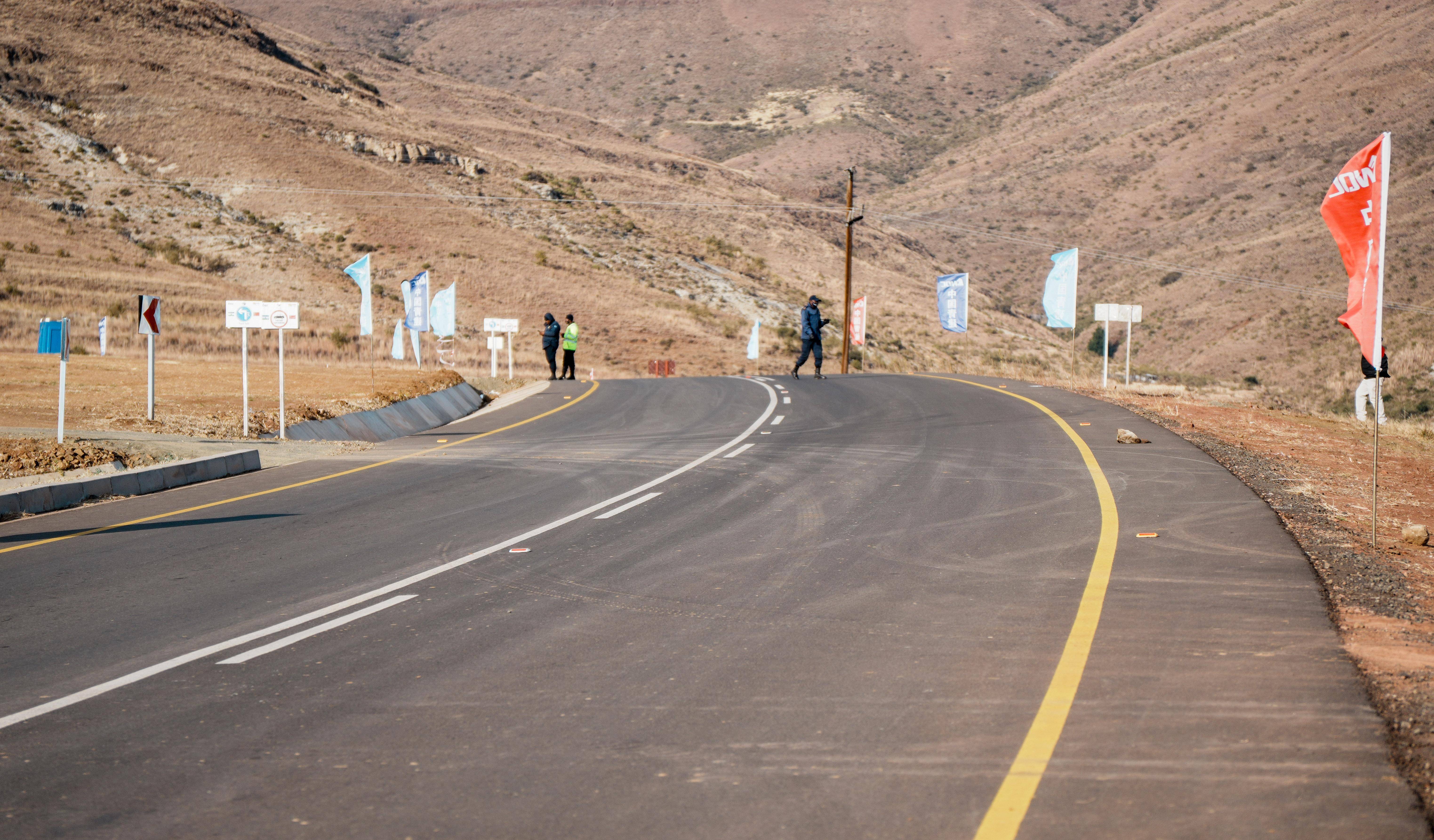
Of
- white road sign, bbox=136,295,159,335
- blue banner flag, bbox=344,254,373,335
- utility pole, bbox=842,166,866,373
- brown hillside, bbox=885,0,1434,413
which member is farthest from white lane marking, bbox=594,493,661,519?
brown hillside, bbox=885,0,1434,413

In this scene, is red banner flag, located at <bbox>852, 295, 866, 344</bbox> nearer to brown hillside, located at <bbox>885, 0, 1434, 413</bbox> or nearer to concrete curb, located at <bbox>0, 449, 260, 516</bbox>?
brown hillside, located at <bbox>885, 0, 1434, 413</bbox>

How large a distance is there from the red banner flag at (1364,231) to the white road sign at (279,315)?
13.9 m

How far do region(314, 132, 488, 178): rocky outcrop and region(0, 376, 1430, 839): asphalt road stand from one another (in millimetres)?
74484

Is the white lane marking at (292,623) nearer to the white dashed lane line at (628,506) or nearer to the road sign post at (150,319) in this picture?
the white dashed lane line at (628,506)

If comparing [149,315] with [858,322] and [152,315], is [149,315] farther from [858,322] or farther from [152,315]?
[858,322]

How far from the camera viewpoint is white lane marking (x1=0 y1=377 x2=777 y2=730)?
5.85 m

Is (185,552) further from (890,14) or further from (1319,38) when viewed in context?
(890,14)

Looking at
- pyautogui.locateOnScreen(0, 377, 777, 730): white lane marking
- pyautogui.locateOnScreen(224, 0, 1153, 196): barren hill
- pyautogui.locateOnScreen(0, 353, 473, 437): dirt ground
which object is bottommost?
pyautogui.locateOnScreen(0, 377, 777, 730): white lane marking

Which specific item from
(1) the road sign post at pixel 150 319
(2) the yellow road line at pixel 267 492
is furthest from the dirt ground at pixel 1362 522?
(1) the road sign post at pixel 150 319

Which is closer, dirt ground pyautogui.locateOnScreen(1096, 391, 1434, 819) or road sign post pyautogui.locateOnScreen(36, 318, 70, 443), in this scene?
dirt ground pyautogui.locateOnScreen(1096, 391, 1434, 819)

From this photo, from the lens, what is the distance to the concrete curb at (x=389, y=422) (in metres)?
19.8

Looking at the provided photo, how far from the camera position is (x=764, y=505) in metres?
11.7

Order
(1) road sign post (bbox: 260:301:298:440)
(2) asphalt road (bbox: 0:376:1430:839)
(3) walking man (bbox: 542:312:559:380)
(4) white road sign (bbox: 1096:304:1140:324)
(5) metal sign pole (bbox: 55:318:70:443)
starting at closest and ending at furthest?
(2) asphalt road (bbox: 0:376:1430:839) → (5) metal sign pole (bbox: 55:318:70:443) → (1) road sign post (bbox: 260:301:298:440) → (4) white road sign (bbox: 1096:304:1140:324) → (3) walking man (bbox: 542:312:559:380)

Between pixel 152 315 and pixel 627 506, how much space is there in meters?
9.31
